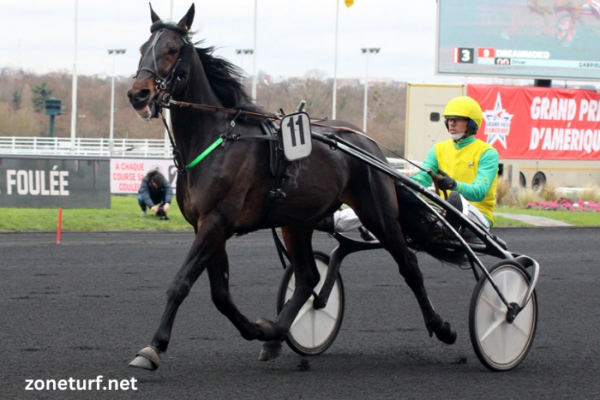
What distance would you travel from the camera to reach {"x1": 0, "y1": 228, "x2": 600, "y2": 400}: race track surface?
13.5ft

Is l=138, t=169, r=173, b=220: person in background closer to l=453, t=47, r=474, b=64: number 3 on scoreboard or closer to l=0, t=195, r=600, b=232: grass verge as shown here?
l=0, t=195, r=600, b=232: grass verge

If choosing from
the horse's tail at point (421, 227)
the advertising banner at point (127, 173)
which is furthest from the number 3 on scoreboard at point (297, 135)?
the advertising banner at point (127, 173)

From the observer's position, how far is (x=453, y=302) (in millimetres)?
7035

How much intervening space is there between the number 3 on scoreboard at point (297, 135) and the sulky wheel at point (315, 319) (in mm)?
997

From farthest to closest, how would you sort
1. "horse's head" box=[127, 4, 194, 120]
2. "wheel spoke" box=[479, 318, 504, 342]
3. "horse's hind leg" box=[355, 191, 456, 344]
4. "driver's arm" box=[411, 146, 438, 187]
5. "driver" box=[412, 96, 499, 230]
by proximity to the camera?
"driver's arm" box=[411, 146, 438, 187] → "driver" box=[412, 96, 499, 230] → "horse's hind leg" box=[355, 191, 456, 344] → "wheel spoke" box=[479, 318, 504, 342] → "horse's head" box=[127, 4, 194, 120]

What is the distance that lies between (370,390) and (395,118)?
67787mm

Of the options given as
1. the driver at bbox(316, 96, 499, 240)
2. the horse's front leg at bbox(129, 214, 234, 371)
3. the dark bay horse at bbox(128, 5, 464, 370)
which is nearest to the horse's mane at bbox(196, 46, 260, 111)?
the dark bay horse at bbox(128, 5, 464, 370)

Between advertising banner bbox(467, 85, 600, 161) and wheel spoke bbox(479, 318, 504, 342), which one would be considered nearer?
wheel spoke bbox(479, 318, 504, 342)

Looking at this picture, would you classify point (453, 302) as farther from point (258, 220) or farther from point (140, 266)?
point (140, 266)

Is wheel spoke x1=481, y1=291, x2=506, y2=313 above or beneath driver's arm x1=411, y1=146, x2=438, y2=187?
beneath

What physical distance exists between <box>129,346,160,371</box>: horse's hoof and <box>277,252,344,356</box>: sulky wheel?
1.09 meters

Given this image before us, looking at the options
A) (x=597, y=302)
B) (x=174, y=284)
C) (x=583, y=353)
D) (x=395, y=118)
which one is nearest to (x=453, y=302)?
(x=597, y=302)

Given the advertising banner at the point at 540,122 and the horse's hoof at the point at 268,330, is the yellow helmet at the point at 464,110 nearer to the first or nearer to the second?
the horse's hoof at the point at 268,330

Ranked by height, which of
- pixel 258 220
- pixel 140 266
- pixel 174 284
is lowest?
pixel 140 266
